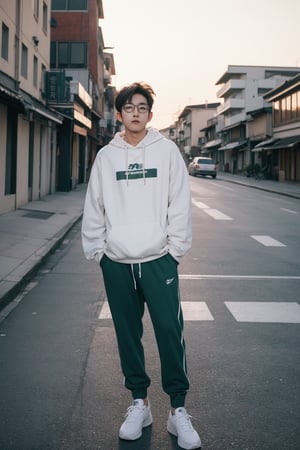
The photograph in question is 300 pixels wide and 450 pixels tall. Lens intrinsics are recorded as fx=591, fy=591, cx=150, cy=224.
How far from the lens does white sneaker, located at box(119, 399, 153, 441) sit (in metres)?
3.26

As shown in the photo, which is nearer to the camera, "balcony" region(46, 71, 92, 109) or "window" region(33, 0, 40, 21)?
"window" region(33, 0, 40, 21)

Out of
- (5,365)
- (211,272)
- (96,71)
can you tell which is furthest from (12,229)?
(96,71)

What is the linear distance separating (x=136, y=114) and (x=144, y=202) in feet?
1.68

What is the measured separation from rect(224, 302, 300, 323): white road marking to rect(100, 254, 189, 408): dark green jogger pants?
2653mm

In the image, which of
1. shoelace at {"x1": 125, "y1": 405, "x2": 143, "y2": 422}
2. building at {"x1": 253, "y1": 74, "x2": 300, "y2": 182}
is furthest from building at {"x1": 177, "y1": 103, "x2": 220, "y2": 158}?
shoelace at {"x1": 125, "y1": 405, "x2": 143, "y2": 422}

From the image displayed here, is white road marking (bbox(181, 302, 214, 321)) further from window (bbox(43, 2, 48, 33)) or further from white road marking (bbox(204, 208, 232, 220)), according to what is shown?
window (bbox(43, 2, 48, 33))

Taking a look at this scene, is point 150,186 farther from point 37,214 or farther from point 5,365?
point 37,214

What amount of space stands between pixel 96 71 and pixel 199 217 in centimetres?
2996

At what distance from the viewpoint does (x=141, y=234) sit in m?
3.26

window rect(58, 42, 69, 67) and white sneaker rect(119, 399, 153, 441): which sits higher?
window rect(58, 42, 69, 67)

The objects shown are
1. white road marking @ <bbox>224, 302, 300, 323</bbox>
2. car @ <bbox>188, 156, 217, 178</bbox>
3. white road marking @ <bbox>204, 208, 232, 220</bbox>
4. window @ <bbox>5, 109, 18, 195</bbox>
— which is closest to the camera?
white road marking @ <bbox>224, 302, 300, 323</bbox>

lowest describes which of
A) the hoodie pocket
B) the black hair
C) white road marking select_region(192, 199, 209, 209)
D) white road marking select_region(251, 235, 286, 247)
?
white road marking select_region(251, 235, 286, 247)

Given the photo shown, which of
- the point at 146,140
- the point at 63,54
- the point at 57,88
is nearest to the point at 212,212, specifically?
the point at 57,88

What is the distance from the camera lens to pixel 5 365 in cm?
453
